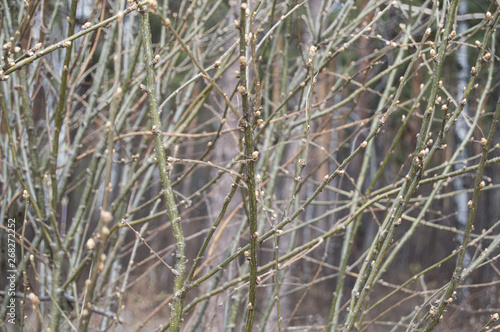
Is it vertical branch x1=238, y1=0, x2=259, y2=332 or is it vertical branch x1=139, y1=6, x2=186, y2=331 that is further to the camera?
vertical branch x1=139, y1=6, x2=186, y2=331

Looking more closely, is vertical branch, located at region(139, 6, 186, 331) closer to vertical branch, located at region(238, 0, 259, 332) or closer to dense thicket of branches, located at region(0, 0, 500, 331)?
dense thicket of branches, located at region(0, 0, 500, 331)

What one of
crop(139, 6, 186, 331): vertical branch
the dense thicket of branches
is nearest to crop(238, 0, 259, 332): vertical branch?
the dense thicket of branches

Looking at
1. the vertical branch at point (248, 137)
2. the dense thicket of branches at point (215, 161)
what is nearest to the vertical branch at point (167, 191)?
the dense thicket of branches at point (215, 161)

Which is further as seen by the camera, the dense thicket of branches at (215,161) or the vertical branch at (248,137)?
the dense thicket of branches at (215,161)

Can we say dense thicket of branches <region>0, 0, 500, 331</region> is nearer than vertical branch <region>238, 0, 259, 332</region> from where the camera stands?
No

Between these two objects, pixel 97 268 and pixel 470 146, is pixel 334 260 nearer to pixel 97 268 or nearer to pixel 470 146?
pixel 470 146

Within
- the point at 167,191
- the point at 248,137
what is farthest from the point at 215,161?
the point at 248,137

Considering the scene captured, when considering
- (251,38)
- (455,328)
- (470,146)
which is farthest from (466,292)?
(251,38)

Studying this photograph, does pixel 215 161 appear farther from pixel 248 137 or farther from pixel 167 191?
pixel 248 137

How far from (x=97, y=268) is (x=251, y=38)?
2.26 feet

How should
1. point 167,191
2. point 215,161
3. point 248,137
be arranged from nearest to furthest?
1. point 248,137
2. point 167,191
3. point 215,161

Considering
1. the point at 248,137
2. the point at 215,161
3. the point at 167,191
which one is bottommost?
the point at 215,161

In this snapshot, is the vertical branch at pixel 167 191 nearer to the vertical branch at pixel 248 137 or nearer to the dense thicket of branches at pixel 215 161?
the dense thicket of branches at pixel 215 161

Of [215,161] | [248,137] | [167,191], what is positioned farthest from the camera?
[215,161]
